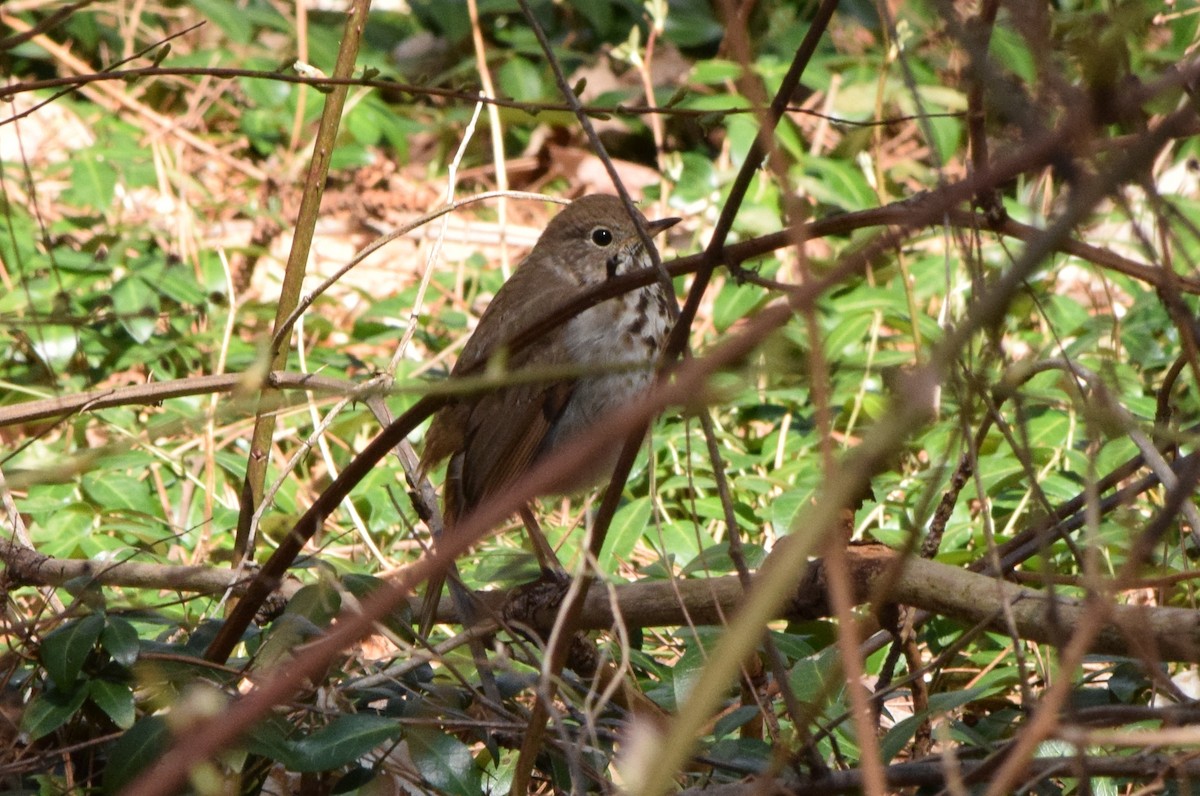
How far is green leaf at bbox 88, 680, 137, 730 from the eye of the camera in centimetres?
188

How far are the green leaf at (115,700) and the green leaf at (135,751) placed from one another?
0.41ft

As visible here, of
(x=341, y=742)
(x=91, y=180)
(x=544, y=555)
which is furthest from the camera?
(x=91, y=180)

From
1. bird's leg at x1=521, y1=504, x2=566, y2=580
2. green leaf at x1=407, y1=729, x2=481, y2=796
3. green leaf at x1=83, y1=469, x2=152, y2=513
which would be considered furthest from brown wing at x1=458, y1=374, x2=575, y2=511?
green leaf at x1=407, y1=729, x2=481, y2=796

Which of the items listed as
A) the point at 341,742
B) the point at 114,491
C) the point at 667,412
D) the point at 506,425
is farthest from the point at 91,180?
the point at 341,742

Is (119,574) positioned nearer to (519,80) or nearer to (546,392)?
(546,392)

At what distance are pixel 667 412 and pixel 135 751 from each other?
1.15 m

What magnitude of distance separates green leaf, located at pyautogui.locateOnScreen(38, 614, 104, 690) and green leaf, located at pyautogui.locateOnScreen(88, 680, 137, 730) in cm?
4

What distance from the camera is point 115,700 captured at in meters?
1.89

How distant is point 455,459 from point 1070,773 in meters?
2.27

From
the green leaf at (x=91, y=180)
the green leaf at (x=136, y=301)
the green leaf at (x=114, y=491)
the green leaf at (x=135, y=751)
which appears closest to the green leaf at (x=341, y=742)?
the green leaf at (x=135, y=751)

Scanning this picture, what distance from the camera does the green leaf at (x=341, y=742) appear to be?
1.66 m

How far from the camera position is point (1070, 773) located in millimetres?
1439

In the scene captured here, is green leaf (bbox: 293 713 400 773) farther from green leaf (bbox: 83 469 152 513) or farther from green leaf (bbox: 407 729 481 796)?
green leaf (bbox: 83 469 152 513)

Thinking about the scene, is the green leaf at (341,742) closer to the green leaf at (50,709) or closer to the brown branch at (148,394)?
the green leaf at (50,709)
